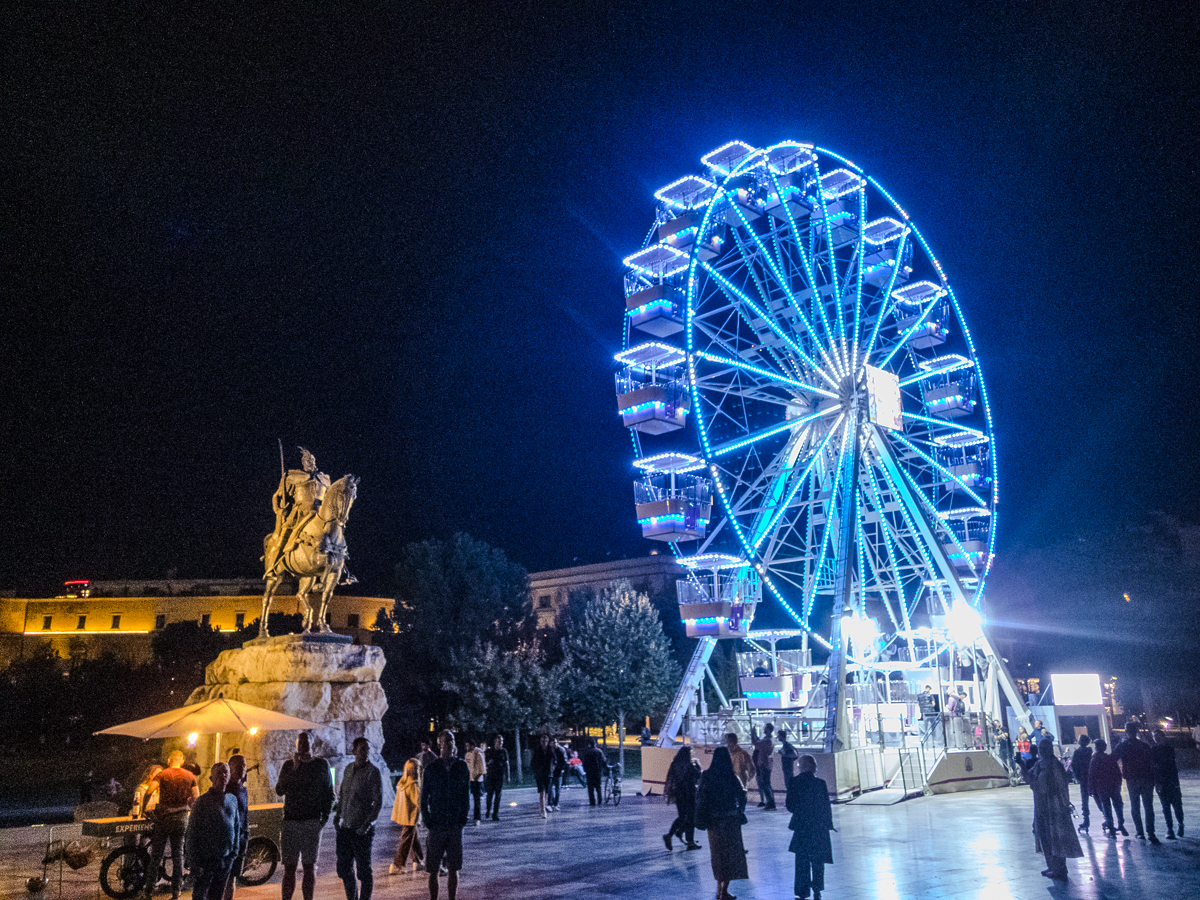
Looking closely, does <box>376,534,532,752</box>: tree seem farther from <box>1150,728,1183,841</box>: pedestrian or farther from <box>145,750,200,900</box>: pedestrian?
<box>145,750,200,900</box>: pedestrian

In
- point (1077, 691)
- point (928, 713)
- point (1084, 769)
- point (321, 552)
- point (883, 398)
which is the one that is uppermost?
point (883, 398)

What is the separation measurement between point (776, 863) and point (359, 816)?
223 inches

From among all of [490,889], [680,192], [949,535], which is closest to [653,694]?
[949,535]

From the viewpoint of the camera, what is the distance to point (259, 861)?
10648 mm

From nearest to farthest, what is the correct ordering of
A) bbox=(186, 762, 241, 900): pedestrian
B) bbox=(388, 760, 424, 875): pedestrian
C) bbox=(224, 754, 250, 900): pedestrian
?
bbox=(186, 762, 241, 900): pedestrian, bbox=(224, 754, 250, 900): pedestrian, bbox=(388, 760, 424, 875): pedestrian

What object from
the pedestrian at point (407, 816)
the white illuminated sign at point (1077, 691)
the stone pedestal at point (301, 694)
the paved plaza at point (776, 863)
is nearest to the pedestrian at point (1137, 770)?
the paved plaza at point (776, 863)

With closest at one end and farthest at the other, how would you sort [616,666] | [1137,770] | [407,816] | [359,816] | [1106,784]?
[359,816]
[407,816]
[1137,770]
[1106,784]
[616,666]

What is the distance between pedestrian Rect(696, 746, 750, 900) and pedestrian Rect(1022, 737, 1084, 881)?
3.61 metres

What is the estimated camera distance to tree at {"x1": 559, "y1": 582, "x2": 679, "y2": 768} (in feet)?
137

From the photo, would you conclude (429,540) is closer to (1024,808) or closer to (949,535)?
(949,535)

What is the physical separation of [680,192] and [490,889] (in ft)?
71.7

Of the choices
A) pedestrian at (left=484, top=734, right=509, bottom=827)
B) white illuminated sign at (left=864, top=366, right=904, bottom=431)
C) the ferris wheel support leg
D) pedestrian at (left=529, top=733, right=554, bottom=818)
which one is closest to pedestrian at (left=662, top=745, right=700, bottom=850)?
pedestrian at (left=529, top=733, right=554, bottom=818)

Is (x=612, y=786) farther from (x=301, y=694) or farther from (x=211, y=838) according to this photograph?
(x=211, y=838)

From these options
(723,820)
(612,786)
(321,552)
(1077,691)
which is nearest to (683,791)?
(723,820)
